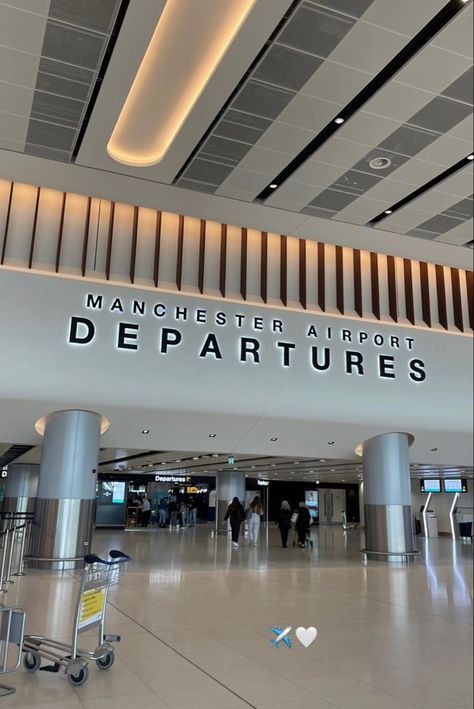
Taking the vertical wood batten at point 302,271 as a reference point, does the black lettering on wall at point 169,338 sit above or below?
below

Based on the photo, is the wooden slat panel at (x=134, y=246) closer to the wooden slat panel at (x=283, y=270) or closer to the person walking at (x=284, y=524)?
the wooden slat panel at (x=283, y=270)

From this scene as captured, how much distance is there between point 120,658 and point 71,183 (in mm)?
7900

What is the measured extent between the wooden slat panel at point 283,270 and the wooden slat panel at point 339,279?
124 centimetres

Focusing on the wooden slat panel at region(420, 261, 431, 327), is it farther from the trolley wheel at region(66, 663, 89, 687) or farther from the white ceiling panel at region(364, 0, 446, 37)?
the trolley wheel at region(66, 663, 89, 687)

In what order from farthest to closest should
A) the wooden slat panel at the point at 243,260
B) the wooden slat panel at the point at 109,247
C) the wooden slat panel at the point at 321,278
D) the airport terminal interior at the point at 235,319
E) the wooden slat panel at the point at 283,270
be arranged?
the wooden slat panel at the point at 321,278
the wooden slat panel at the point at 283,270
the wooden slat panel at the point at 243,260
the wooden slat panel at the point at 109,247
the airport terminal interior at the point at 235,319

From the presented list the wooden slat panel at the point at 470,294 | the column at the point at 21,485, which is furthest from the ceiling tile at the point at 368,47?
the column at the point at 21,485

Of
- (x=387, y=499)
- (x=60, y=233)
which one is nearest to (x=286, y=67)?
(x=60, y=233)

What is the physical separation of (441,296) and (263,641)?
34.1ft

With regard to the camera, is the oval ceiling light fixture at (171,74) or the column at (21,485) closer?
the oval ceiling light fixture at (171,74)

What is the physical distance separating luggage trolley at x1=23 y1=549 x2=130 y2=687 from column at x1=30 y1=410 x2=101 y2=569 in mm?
6390

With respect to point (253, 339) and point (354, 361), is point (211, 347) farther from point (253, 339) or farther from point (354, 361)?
point (354, 361)

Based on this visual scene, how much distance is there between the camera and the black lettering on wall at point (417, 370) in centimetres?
1309

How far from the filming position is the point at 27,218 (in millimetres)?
10352

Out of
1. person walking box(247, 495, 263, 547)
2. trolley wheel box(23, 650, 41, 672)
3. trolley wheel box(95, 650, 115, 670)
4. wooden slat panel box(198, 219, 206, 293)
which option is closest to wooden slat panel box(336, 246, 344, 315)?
wooden slat panel box(198, 219, 206, 293)
